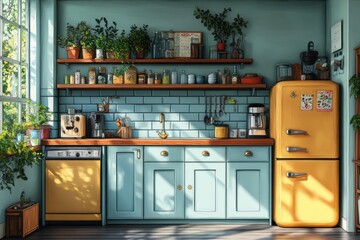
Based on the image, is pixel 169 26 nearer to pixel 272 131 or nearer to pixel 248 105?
pixel 248 105

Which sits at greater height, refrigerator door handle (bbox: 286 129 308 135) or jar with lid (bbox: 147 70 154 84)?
jar with lid (bbox: 147 70 154 84)

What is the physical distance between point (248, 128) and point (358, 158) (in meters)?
1.40

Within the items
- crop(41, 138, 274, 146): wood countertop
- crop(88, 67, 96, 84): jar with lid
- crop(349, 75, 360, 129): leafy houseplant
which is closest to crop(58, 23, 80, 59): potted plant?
crop(88, 67, 96, 84): jar with lid

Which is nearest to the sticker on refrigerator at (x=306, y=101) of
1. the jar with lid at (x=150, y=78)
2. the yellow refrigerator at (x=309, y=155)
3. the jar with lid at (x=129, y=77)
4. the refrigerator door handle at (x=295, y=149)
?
the yellow refrigerator at (x=309, y=155)

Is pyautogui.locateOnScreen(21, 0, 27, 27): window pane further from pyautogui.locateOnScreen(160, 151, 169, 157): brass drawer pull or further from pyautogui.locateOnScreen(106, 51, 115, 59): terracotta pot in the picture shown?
pyautogui.locateOnScreen(160, 151, 169, 157): brass drawer pull

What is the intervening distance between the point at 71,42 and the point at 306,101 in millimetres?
2878

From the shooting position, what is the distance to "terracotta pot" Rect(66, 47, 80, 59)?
6277mm

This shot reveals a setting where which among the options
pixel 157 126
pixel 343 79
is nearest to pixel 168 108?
pixel 157 126

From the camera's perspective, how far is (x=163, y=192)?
19.1 feet

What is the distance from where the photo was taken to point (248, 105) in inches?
252

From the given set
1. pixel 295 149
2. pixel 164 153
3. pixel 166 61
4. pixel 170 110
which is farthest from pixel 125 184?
pixel 295 149

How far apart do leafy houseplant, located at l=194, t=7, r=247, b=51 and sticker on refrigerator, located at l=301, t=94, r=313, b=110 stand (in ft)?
4.00

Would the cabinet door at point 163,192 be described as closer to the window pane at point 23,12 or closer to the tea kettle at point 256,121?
the tea kettle at point 256,121

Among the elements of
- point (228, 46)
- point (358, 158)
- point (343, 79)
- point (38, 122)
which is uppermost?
point (228, 46)
